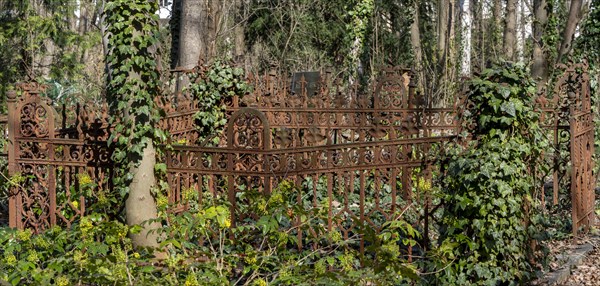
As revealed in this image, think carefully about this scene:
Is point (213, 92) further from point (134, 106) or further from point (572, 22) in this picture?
point (572, 22)

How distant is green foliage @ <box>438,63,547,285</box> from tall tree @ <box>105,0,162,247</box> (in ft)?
8.43

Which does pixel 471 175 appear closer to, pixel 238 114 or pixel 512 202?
pixel 512 202

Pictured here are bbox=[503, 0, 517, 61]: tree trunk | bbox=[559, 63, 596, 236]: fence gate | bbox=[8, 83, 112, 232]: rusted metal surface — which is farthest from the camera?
bbox=[503, 0, 517, 61]: tree trunk

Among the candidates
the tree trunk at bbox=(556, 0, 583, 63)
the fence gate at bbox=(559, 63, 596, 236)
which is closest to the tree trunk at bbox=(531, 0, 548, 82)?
the tree trunk at bbox=(556, 0, 583, 63)

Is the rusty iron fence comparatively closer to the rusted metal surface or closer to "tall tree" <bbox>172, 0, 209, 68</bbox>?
the rusted metal surface

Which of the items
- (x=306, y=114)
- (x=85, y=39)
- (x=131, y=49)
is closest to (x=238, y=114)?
(x=131, y=49)

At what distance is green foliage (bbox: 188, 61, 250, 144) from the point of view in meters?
10.1

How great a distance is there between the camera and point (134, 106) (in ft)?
21.9

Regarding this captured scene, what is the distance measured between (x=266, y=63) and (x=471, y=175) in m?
20.0

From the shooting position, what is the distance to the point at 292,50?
1003 inches

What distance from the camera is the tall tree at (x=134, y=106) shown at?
6.64 meters

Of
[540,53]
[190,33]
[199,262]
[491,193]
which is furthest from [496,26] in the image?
[199,262]

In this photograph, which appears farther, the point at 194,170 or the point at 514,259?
the point at 194,170

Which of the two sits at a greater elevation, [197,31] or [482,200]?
[197,31]
